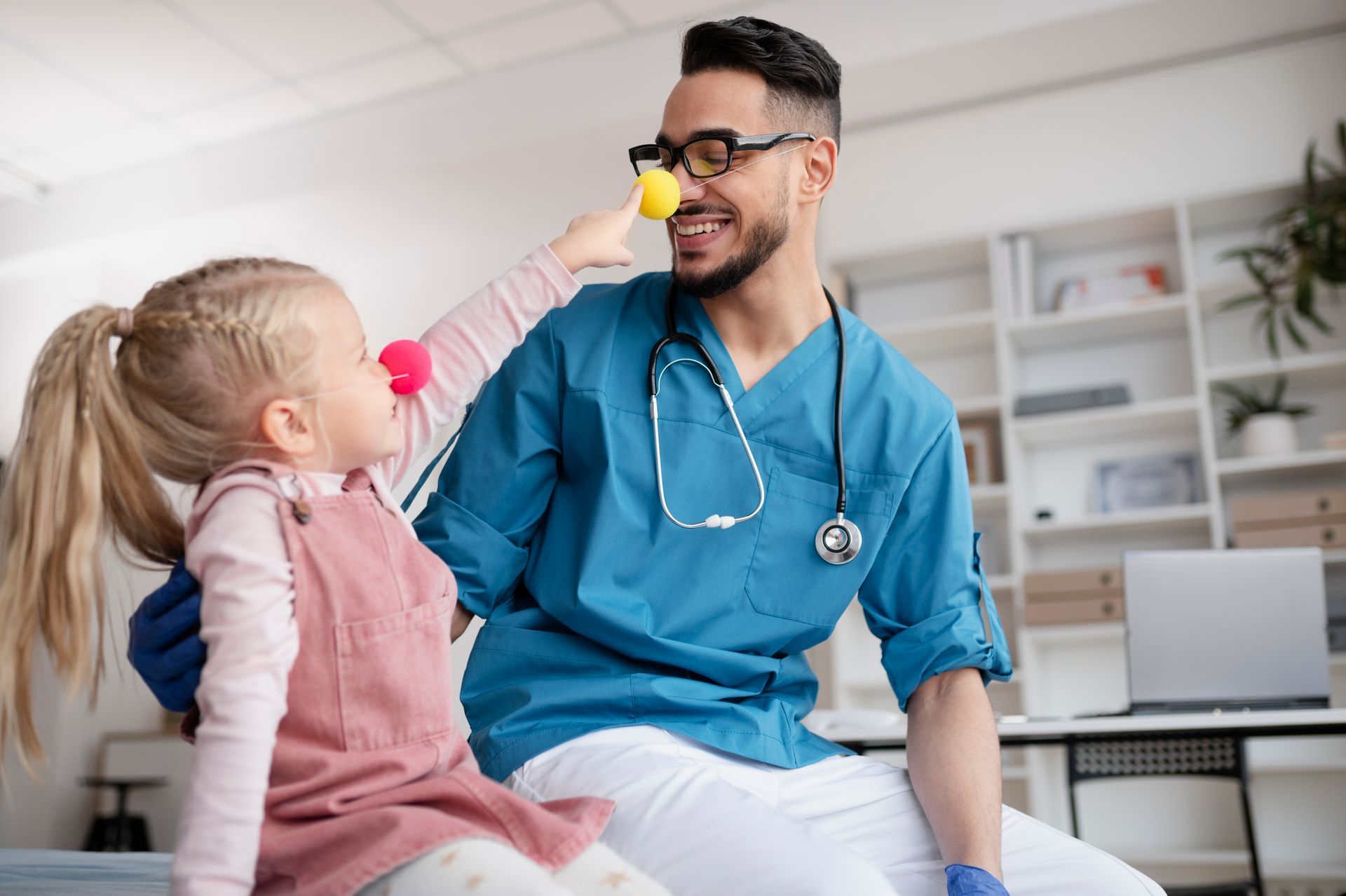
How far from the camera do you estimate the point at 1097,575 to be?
12.5ft

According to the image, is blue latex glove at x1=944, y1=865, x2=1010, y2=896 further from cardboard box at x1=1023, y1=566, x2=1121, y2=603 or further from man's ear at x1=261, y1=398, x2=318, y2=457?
cardboard box at x1=1023, y1=566, x2=1121, y2=603

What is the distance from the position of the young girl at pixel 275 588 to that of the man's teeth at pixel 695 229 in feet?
1.91

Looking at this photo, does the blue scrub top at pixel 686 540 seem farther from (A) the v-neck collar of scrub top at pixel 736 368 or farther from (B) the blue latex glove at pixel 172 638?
(B) the blue latex glove at pixel 172 638

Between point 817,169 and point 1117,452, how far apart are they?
2893 mm

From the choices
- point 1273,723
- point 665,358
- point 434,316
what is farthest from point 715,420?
point 434,316

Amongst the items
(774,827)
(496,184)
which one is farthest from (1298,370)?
(774,827)

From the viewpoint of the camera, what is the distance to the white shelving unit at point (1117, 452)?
12.5 ft

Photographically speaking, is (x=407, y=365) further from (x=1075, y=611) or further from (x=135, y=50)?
(x=135, y=50)

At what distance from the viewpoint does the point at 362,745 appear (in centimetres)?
95

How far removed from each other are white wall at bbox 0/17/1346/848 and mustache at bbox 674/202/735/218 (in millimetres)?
2355

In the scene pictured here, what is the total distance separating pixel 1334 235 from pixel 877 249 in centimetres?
153

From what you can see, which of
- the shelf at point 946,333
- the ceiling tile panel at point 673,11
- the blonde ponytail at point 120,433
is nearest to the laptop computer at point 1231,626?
the blonde ponytail at point 120,433

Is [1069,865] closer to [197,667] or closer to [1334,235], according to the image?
[197,667]

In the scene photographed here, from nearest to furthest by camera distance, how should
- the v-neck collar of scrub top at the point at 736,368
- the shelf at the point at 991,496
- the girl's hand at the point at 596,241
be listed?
the girl's hand at the point at 596,241 → the v-neck collar of scrub top at the point at 736,368 → the shelf at the point at 991,496
